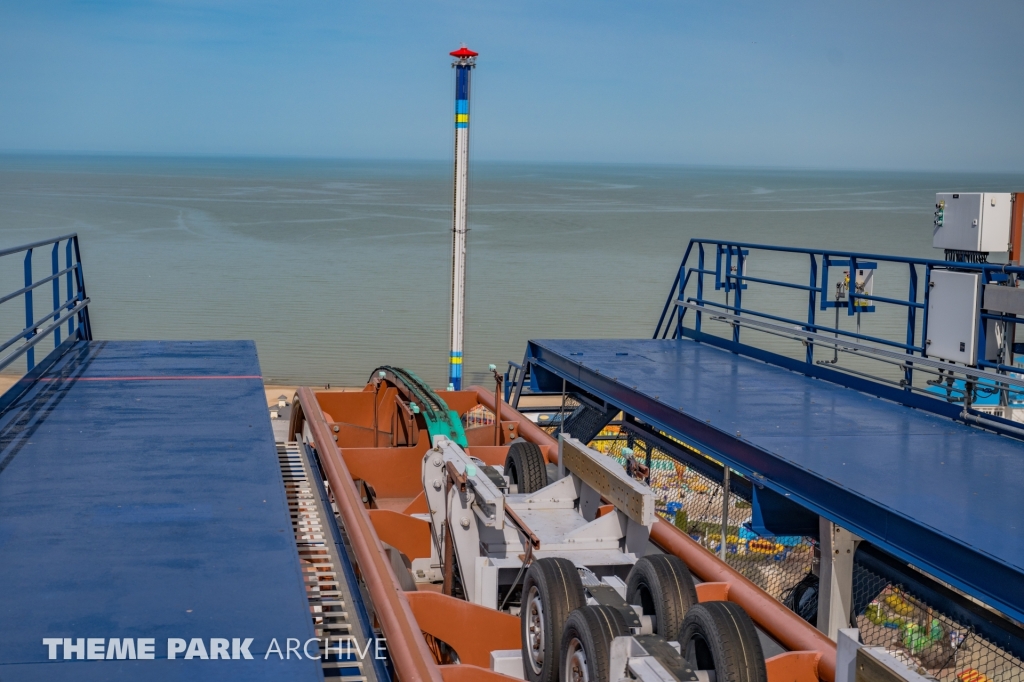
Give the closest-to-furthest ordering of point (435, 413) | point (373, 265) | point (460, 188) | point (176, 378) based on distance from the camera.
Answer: point (435, 413) < point (176, 378) < point (460, 188) < point (373, 265)

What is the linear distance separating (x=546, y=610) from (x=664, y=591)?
1.89ft

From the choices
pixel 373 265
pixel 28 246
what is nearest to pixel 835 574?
pixel 28 246

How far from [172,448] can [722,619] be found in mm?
3650

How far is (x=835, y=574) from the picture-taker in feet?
19.5

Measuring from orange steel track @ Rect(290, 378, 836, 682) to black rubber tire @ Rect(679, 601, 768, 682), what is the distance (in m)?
0.26

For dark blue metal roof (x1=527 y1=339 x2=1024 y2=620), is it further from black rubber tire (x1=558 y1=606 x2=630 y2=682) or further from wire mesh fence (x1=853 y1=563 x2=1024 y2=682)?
black rubber tire (x1=558 y1=606 x2=630 y2=682)

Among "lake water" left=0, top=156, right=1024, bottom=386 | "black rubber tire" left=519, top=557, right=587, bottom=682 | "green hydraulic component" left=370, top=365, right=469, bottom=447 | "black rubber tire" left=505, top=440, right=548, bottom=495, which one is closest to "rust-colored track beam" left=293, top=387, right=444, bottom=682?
"black rubber tire" left=519, top=557, right=587, bottom=682

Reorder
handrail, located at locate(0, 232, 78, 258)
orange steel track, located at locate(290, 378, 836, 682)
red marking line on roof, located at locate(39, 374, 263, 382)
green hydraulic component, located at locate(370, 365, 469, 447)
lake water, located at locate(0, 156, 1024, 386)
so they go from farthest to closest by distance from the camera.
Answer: lake water, located at locate(0, 156, 1024, 386) < red marking line on roof, located at locate(39, 374, 263, 382) < green hydraulic component, located at locate(370, 365, 469, 447) < handrail, located at locate(0, 232, 78, 258) < orange steel track, located at locate(290, 378, 836, 682)

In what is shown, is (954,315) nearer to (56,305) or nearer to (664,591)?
(664,591)

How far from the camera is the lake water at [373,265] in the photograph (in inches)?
1011

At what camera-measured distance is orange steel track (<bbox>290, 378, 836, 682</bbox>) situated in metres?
4.63

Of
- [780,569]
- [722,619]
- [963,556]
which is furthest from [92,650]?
[780,569]

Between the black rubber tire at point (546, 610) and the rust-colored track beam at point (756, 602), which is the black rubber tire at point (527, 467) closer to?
the rust-colored track beam at point (756, 602)

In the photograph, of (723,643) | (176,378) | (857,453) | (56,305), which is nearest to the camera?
(723,643)
